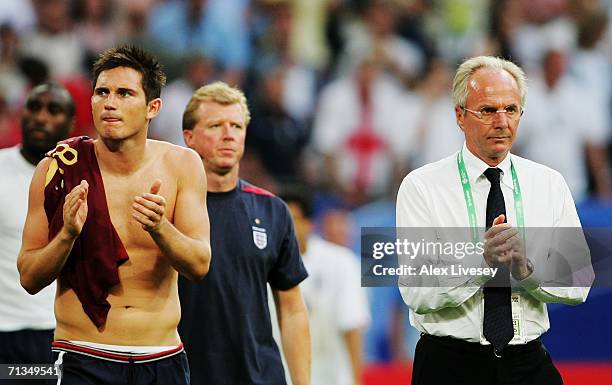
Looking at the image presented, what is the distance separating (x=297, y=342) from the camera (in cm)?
594

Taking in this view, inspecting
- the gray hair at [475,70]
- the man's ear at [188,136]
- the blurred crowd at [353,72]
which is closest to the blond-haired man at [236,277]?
the man's ear at [188,136]

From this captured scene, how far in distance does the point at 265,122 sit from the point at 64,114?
13.5 ft

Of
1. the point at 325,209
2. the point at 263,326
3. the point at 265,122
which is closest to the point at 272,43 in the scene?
the point at 265,122

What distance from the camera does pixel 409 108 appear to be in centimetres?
1101

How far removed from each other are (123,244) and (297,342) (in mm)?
1537

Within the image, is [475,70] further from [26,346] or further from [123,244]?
[26,346]

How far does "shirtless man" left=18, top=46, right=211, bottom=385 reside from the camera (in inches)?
181

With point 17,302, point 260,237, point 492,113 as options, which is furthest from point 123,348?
point 17,302

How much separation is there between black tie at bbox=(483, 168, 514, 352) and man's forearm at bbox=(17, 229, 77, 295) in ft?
5.64

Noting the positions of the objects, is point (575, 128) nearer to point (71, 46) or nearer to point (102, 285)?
point (71, 46)

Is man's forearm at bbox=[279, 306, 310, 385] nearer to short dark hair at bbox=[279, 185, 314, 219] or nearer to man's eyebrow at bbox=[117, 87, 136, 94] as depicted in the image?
man's eyebrow at bbox=[117, 87, 136, 94]

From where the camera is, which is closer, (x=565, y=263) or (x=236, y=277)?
(x=565, y=263)

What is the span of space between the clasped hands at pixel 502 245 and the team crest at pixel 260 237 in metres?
1.60

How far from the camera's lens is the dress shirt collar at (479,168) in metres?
4.95
